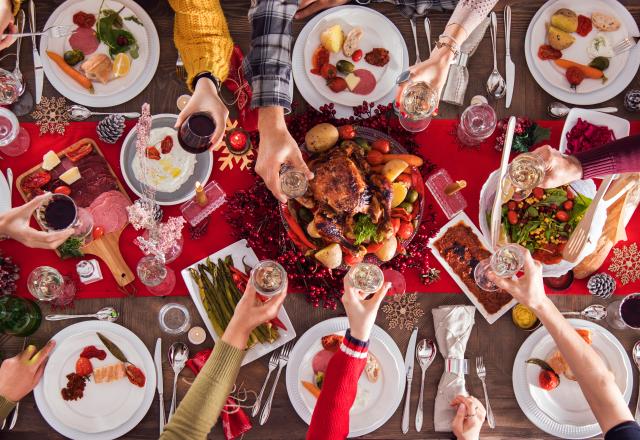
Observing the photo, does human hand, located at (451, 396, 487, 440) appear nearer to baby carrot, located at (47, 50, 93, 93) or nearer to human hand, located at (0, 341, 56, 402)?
human hand, located at (0, 341, 56, 402)

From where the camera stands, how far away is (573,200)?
83.2 inches

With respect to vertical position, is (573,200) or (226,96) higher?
(226,96)

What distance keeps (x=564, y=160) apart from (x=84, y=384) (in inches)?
78.6

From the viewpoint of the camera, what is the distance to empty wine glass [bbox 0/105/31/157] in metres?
2.06

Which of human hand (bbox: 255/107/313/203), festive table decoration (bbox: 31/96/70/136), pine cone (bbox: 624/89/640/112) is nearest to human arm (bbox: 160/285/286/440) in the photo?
human hand (bbox: 255/107/313/203)

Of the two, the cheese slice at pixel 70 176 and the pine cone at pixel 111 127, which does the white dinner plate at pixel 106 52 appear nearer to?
the pine cone at pixel 111 127

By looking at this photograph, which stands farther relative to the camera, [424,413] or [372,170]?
[424,413]

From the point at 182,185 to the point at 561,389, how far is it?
1.70 meters

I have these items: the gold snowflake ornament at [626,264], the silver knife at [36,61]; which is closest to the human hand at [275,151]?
the silver knife at [36,61]

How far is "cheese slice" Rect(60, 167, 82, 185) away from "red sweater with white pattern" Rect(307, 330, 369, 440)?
121cm

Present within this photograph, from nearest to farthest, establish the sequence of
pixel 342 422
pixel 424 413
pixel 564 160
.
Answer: pixel 342 422 < pixel 564 160 < pixel 424 413

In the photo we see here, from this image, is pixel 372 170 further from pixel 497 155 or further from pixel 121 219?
pixel 121 219

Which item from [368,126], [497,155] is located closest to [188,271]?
[368,126]

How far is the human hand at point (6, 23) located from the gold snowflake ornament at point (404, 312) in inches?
70.5
